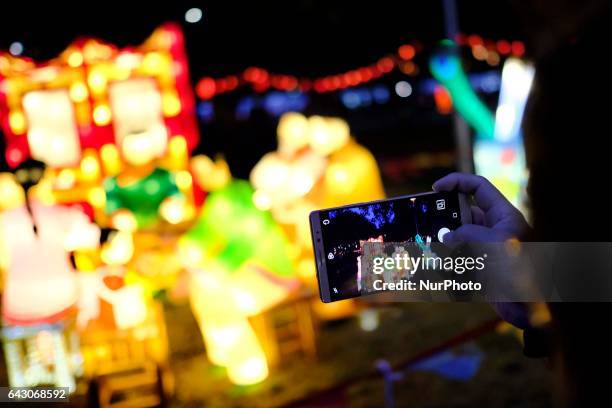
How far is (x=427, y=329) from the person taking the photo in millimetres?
5699

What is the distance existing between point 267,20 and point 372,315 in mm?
8266

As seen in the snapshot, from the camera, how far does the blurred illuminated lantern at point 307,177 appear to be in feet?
18.2

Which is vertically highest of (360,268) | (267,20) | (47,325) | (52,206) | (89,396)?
(267,20)

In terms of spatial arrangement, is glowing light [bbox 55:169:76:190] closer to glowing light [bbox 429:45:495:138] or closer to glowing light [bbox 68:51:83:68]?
glowing light [bbox 68:51:83:68]

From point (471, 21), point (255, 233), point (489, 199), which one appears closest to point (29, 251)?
point (255, 233)

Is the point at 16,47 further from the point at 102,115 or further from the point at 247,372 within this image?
the point at 247,372

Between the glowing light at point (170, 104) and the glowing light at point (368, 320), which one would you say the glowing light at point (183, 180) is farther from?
the glowing light at point (368, 320)

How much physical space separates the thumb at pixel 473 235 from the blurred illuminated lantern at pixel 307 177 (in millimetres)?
4158

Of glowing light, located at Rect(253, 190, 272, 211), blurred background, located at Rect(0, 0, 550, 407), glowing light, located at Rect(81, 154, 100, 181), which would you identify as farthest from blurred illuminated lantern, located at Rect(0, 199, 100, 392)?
glowing light, located at Rect(253, 190, 272, 211)

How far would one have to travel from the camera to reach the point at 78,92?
5242 mm

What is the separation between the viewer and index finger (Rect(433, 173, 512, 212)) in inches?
57.0

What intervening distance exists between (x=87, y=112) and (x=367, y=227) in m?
4.29

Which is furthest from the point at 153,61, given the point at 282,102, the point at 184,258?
the point at 282,102

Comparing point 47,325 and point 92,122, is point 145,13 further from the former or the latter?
point 47,325
